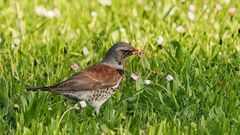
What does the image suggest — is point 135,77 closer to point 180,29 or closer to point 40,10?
point 180,29

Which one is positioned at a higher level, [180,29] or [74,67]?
[180,29]

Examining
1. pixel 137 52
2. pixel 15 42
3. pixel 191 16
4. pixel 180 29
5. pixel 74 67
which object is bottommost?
pixel 74 67

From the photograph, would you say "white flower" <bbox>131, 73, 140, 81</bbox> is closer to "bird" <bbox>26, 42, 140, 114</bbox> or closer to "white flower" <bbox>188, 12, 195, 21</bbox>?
"bird" <bbox>26, 42, 140, 114</bbox>

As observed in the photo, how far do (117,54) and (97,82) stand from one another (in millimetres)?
360

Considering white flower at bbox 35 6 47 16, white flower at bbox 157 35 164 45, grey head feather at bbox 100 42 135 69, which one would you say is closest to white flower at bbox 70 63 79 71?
grey head feather at bbox 100 42 135 69

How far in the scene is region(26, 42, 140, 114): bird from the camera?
20.3ft

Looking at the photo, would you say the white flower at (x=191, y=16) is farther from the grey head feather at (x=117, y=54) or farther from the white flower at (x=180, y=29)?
the grey head feather at (x=117, y=54)

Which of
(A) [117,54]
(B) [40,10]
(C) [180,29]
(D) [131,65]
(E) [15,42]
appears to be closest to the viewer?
(A) [117,54]

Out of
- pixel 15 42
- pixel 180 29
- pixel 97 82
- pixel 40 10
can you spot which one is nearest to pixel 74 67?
pixel 97 82

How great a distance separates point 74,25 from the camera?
28.6 ft

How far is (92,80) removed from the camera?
6.36 meters

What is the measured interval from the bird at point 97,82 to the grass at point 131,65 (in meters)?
0.11

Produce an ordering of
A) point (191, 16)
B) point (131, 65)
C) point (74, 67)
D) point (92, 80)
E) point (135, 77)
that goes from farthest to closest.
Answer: point (191, 16)
point (131, 65)
point (74, 67)
point (135, 77)
point (92, 80)

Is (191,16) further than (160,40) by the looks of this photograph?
Yes
